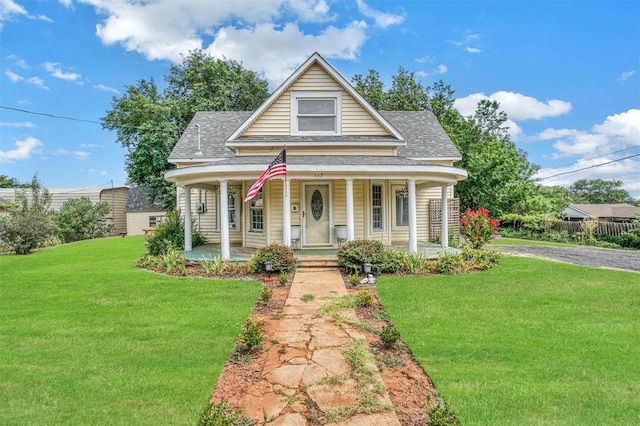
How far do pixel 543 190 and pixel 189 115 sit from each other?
102 ft

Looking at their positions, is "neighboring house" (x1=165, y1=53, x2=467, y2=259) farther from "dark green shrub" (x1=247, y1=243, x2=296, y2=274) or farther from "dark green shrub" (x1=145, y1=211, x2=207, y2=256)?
"dark green shrub" (x1=247, y1=243, x2=296, y2=274)

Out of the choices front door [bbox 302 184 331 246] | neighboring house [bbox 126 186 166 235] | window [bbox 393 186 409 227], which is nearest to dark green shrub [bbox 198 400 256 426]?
front door [bbox 302 184 331 246]

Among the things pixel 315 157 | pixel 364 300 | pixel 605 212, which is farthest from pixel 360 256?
pixel 605 212

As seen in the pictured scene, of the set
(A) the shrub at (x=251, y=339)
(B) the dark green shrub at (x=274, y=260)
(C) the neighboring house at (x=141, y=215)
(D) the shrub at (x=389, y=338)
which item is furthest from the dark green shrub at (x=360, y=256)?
(C) the neighboring house at (x=141, y=215)

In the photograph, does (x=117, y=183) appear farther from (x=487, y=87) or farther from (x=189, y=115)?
(x=487, y=87)

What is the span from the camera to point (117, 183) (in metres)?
33.8

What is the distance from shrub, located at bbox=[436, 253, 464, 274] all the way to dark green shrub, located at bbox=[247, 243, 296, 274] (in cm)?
399

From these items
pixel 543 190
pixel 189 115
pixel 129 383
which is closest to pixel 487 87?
pixel 543 190

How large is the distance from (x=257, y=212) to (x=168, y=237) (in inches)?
131

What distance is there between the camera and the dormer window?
13391 mm

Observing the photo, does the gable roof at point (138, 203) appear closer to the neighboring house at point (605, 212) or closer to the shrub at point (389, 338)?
Answer: the shrub at point (389, 338)

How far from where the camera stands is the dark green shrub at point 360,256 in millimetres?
9516

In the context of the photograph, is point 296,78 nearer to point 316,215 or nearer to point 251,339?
point 316,215

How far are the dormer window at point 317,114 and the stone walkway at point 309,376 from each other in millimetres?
8242
